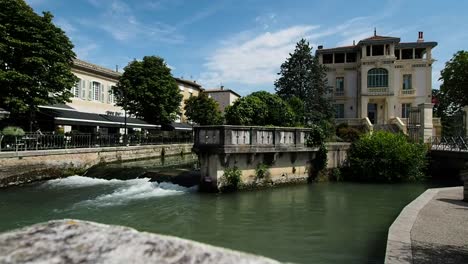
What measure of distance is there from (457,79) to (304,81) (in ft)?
57.1

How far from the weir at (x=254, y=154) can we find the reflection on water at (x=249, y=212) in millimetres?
847

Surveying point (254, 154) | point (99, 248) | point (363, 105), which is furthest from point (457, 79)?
point (99, 248)

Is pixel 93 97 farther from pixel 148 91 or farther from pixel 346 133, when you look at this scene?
pixel 346 133

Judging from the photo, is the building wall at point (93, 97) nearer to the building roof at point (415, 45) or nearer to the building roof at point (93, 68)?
the building roof at point (93, 68)

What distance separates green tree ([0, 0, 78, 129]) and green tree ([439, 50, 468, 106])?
1497 inches

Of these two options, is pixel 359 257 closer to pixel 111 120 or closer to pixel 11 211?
pixel 11 211

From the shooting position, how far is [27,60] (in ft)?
69.2

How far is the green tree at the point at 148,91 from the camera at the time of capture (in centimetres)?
3378

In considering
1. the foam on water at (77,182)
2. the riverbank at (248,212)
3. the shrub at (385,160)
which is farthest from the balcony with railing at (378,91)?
the foam on water at (77,182)

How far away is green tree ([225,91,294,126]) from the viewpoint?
2228cm

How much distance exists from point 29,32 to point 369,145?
20.5 metres

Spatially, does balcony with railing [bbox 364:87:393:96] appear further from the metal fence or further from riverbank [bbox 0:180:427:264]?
riverbank [bbox 0:180:427:264]

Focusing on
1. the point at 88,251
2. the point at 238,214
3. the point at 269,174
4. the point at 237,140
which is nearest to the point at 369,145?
the point at 269,174

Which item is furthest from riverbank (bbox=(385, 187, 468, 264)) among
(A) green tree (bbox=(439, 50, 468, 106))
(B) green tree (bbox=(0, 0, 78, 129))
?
(A) green tree (bbox=(439, 50, 468, 106))
